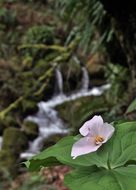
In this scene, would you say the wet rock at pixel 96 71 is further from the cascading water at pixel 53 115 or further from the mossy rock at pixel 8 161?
the mossy rock at pixel 8 161

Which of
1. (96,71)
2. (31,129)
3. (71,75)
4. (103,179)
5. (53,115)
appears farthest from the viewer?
(71,75)

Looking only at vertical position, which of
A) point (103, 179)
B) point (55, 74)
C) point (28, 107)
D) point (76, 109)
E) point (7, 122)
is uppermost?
point (55, 74)

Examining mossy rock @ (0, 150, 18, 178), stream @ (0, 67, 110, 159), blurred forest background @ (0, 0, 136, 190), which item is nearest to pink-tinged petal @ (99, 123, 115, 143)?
blurred forest background @ (0, 0, 136, 190)

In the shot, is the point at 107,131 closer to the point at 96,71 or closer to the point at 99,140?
the point at 99,140

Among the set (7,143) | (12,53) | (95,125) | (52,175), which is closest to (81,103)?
(7,143)

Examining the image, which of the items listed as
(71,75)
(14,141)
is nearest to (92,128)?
(14,141)

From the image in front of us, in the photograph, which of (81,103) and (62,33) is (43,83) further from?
(62,33)
